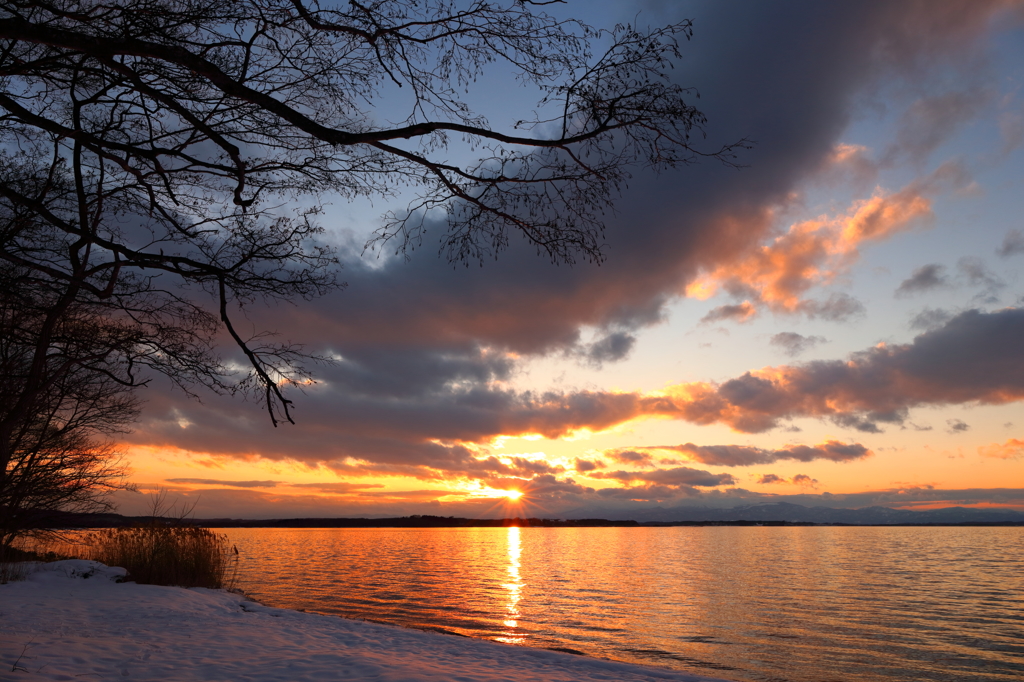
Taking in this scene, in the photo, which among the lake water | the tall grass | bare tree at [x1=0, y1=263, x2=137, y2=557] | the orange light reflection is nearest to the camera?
bare tree at [x1=0, y1=263, x2=137, y2=557]

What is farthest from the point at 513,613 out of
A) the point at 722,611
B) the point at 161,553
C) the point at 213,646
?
the point at 213,646

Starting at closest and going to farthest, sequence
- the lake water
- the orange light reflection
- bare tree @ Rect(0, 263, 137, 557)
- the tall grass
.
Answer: bare tree @ Rect(0, 263, 137, 557)
the lake water
the orange light reflection
the tall grass

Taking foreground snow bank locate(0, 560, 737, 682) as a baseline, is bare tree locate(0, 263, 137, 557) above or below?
above

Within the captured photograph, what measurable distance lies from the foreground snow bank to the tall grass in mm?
2992

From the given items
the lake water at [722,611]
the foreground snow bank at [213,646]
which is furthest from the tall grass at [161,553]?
the lake water at [722,611]

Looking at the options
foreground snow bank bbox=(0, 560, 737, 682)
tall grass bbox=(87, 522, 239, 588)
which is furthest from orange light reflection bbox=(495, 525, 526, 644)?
tall grass bbox=(87, 522, 239, 588)

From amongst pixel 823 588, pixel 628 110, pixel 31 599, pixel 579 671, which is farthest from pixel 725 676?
pixel 823 588

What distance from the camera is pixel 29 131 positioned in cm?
786

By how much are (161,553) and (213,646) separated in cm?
1318

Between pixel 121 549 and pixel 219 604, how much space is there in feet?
27.2

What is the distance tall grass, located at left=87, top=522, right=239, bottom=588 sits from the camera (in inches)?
856

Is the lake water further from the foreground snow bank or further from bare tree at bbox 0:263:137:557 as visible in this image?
bare tree at bbox 0:263:137:557

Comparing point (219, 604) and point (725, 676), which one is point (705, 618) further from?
point (219, 604)

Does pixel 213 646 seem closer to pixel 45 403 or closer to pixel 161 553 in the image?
pixel 45 403
